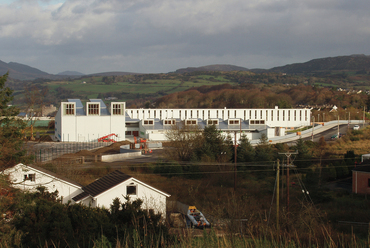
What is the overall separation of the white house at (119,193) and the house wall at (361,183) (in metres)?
17.2

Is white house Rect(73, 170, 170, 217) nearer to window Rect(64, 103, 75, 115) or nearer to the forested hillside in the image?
window Rect(64, 103, 75, 115)

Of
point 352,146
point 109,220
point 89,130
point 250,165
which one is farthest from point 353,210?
point 89,130

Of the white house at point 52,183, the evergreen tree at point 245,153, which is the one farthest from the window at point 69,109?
the white house at point 52,183

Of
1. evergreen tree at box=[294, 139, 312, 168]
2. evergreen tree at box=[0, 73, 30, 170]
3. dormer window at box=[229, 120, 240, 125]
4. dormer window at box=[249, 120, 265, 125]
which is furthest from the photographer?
dormer window at box=[229, 120, 240, 125]

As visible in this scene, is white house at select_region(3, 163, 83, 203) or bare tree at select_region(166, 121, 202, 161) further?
bare tree at select_region(166, 121, 202, 161)

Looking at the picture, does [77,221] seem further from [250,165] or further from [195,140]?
[195,140]

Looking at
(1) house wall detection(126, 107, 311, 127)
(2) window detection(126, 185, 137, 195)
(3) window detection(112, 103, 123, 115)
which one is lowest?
(2) window detection(126, 185, 137, 195)

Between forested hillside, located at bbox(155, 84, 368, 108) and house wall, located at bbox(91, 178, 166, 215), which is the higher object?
forested hillside, located at bbox(155, 84, 368, 108)

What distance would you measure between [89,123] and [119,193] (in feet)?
124

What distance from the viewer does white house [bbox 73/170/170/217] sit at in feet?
57.8

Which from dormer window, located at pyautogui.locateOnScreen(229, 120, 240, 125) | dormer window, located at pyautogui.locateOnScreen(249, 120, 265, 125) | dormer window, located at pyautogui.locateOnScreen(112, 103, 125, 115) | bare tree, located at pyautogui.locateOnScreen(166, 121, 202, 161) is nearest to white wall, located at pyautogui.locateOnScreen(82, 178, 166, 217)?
bare tree, located at pyautogui.locateOnScreen(166, 121, 202, 161)

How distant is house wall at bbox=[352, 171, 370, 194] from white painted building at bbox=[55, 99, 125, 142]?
35.7m

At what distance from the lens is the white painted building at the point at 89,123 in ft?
175

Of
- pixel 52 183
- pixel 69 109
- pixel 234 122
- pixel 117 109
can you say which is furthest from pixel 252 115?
pixel 52 183
